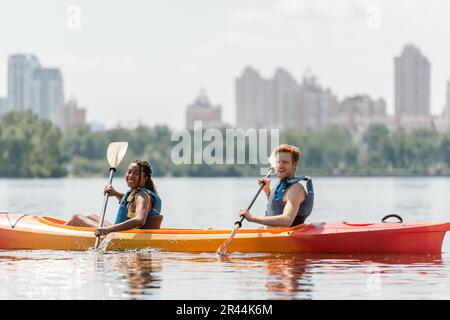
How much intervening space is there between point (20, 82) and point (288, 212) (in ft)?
534

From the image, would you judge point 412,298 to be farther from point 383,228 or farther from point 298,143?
point 298,143

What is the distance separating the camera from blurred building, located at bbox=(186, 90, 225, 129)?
183 metres

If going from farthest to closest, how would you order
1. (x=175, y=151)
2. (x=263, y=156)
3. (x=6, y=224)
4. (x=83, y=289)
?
(x=175, y=151) → (x=263, y=156) → (x=6, y=224) → (x=83, y=289)

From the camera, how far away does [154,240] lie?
14.8 metres

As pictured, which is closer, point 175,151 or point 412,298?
point 412,298

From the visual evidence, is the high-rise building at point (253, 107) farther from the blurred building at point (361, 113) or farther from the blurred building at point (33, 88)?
the blurred building at point (33, 88)

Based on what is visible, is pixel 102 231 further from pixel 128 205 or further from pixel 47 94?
pixel 47 94

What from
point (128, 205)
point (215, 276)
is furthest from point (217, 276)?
point (128, 205)

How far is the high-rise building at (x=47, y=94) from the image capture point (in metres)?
177

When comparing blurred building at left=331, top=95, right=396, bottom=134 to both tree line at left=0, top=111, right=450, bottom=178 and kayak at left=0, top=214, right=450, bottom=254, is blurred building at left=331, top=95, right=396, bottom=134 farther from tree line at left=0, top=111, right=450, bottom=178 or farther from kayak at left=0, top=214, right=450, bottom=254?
kayak at left=0, top=214, right=450, bottom=254

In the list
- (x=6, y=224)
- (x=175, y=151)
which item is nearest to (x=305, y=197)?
(x=6, y=224)

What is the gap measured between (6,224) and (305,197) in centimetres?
451

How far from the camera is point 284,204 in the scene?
14.2m
